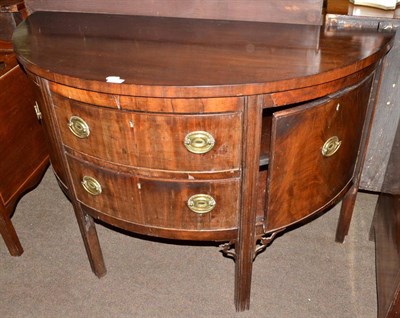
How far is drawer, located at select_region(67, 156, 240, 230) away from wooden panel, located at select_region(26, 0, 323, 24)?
0.51 metres

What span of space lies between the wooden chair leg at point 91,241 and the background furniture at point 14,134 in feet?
1.24

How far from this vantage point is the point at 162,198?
1221mm

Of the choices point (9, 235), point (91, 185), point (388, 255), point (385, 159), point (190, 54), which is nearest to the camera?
point (190, 54)

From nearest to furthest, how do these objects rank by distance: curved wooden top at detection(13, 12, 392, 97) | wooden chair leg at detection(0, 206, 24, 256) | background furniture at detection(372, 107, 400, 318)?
curved wooden top at detection(13, 12, 392, 97), background furniture at detection(372, 107, 400, 318), wooden chair leg at detection(0, 206, 24, 256)

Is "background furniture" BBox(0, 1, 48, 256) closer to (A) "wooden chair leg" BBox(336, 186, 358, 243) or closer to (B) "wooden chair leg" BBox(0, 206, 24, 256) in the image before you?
(B) "wooden chair leg" BBox(0, 206, 24, 256)

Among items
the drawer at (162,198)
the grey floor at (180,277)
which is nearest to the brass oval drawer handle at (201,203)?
the drawer at (162,198)

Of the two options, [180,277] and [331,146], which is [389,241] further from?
[180,277]

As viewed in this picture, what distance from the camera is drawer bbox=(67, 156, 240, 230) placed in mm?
1192

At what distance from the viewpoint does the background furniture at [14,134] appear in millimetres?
1646

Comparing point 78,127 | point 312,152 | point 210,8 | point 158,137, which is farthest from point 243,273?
point 210,8

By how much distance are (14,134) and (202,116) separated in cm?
97

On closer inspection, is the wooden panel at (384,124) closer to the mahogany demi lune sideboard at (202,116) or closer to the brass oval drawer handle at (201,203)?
the mahogany demi lune sideboard at (202,116)

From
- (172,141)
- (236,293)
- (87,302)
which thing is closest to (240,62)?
(172,141)

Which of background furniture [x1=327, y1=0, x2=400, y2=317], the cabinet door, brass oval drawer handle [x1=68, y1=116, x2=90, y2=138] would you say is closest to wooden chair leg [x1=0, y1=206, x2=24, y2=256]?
brass oval drawer handle [x1=68, y1=116, x2=90, y2=138]
